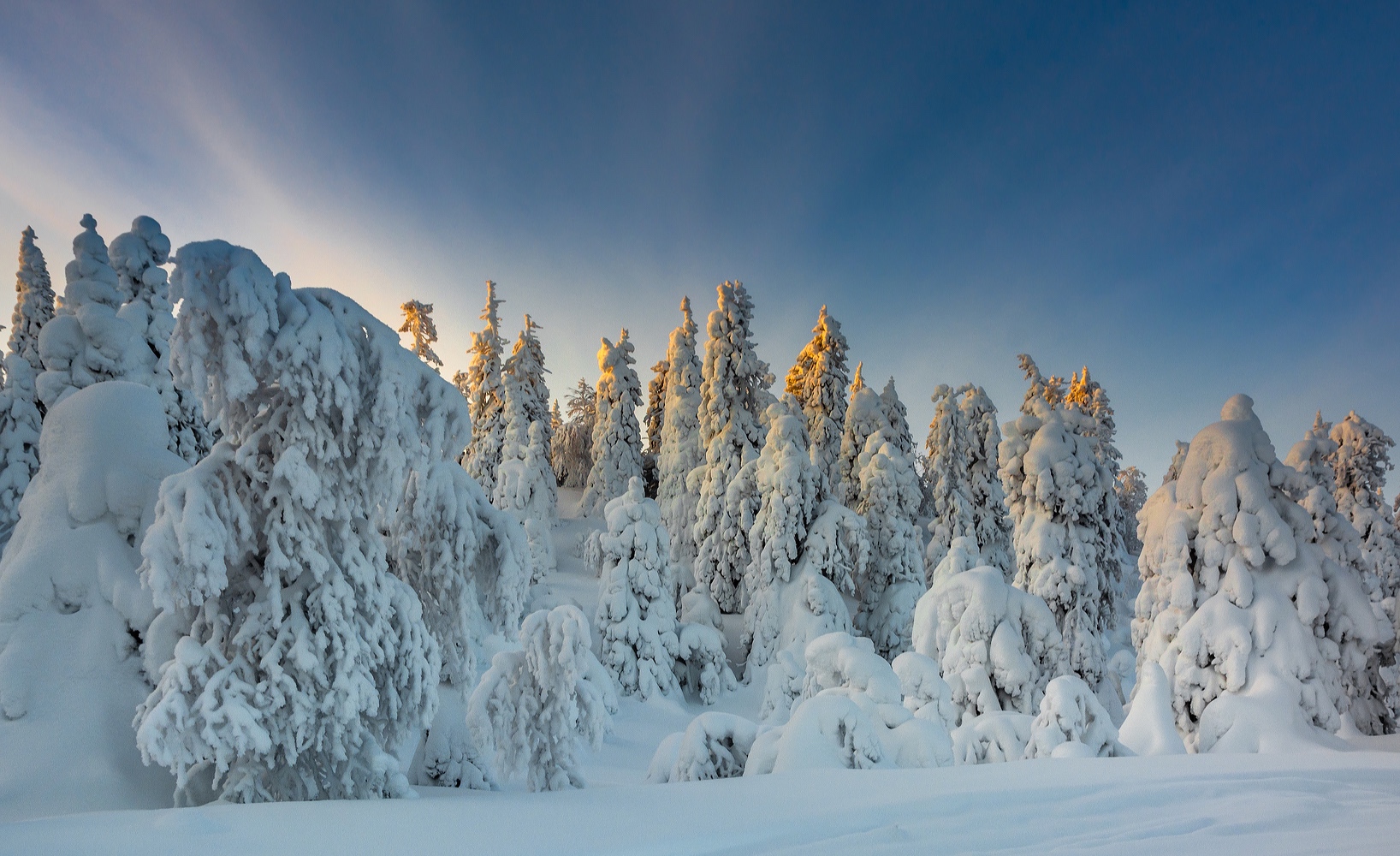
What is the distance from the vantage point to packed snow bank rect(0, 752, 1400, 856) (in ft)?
10.6

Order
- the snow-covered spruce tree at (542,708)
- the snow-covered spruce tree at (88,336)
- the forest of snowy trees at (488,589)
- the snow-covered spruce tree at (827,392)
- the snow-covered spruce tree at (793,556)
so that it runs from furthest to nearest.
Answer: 1. the snow-covered spruce tree at (827,392)
2. the snow-covered spruce tree at (793,556)
3. the snow-covered spruce tree at (88,336)
4. the snow-covered spruce tree at (542,708)
5. the forest of snowy trees at (488,589)

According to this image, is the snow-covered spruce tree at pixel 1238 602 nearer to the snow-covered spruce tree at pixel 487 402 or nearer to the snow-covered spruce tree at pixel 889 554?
the snow-covered spruce tree at pixel 889 554

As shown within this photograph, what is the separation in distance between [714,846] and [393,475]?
3324 mm


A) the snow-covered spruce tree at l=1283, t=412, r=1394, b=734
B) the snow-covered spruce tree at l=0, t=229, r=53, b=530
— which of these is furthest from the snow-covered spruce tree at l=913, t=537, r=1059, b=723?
the snow-covered spruce tree at l=0, t=229, r=53, b=530

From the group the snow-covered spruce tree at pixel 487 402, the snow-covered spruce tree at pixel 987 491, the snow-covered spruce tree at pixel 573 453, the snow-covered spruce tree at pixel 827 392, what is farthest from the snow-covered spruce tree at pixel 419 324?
the snow-covered spruce tree at pixel 987 491

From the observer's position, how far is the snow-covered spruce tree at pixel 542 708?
567 cm

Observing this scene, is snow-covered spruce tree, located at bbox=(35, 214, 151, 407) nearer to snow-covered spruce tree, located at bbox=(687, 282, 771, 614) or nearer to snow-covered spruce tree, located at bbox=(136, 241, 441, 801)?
snow-covered spruce tree, located at bbox=(136, 241, 441, 801)

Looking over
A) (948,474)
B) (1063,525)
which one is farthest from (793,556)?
(948,474)

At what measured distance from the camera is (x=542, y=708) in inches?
229

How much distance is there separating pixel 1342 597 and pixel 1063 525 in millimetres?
6643

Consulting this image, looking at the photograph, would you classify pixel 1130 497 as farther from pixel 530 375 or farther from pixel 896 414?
pixel 530 375

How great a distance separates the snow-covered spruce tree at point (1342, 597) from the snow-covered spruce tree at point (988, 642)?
13.7ft

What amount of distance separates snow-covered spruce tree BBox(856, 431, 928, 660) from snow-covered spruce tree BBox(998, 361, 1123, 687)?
16.8ft

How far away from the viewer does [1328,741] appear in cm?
944
